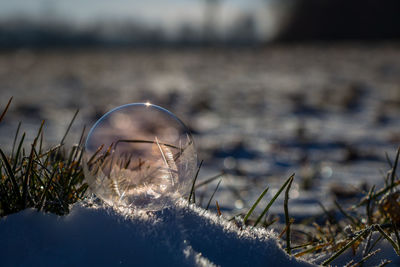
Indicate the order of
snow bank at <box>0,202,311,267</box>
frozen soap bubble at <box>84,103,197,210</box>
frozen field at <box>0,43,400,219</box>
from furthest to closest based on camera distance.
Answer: frozen field at <box>0,43,400,219</box>
frozen soap bubble at <box>84,103,197,210</box>
snow bank at <box>0,202,311,267</box>

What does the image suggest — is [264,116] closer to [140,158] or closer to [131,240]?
[140,158]

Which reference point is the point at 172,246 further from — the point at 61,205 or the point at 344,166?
the point at 344,166

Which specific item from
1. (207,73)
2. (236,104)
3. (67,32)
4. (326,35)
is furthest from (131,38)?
(236,104)

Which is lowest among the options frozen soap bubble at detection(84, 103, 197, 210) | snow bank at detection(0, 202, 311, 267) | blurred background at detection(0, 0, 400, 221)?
blurred background at detection(0, 0, 400, 221)

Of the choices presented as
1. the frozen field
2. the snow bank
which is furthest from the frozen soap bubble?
the frozen field

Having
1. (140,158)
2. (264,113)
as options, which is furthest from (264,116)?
(140,158)

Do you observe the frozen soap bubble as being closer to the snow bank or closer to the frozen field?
the snow bank
